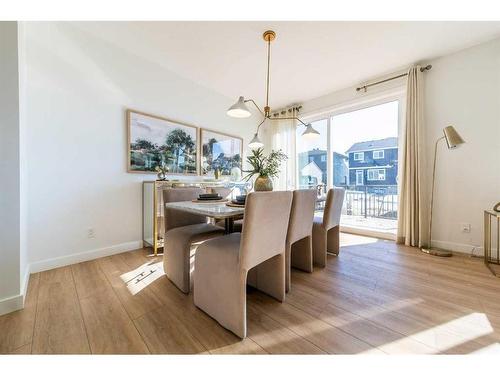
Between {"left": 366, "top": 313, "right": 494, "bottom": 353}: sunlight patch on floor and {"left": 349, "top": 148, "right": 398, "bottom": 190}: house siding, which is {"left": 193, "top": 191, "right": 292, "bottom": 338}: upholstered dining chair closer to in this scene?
{"left": 366, "top": 313, "right": 494, "bottom": 353}: sunlight patch on floor

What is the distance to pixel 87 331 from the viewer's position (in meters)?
1.14

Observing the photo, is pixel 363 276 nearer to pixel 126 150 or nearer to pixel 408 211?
pixel 408 211

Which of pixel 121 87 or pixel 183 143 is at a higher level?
pixel 121 87

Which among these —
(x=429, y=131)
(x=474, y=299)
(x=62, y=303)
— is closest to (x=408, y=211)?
(x=429, y=131)

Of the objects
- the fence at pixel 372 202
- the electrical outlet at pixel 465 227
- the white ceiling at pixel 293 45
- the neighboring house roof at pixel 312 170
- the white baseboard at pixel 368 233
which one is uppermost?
the white ceiling at pixel 293 45

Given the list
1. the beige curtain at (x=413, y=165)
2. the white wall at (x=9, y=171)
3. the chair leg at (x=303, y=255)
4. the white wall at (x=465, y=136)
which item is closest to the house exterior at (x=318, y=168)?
the beige curtain at (x=413, y=165)

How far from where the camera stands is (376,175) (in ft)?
10.9

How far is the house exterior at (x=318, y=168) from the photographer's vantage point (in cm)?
369

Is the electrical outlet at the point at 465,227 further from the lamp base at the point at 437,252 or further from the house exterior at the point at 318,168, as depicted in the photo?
the house exterior at the point at 318,168

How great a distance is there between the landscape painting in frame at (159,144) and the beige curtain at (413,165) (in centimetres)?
311

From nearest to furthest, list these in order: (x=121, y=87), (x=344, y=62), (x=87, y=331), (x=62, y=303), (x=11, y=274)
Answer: (x=87, y=331), (x=11, y=274), (x=62, y=303), (x=121, y=87), (x=344, y=62)

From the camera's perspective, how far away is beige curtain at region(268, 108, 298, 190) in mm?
4102

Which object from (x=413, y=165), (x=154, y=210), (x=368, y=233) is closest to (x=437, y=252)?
(x=368, y=233)
